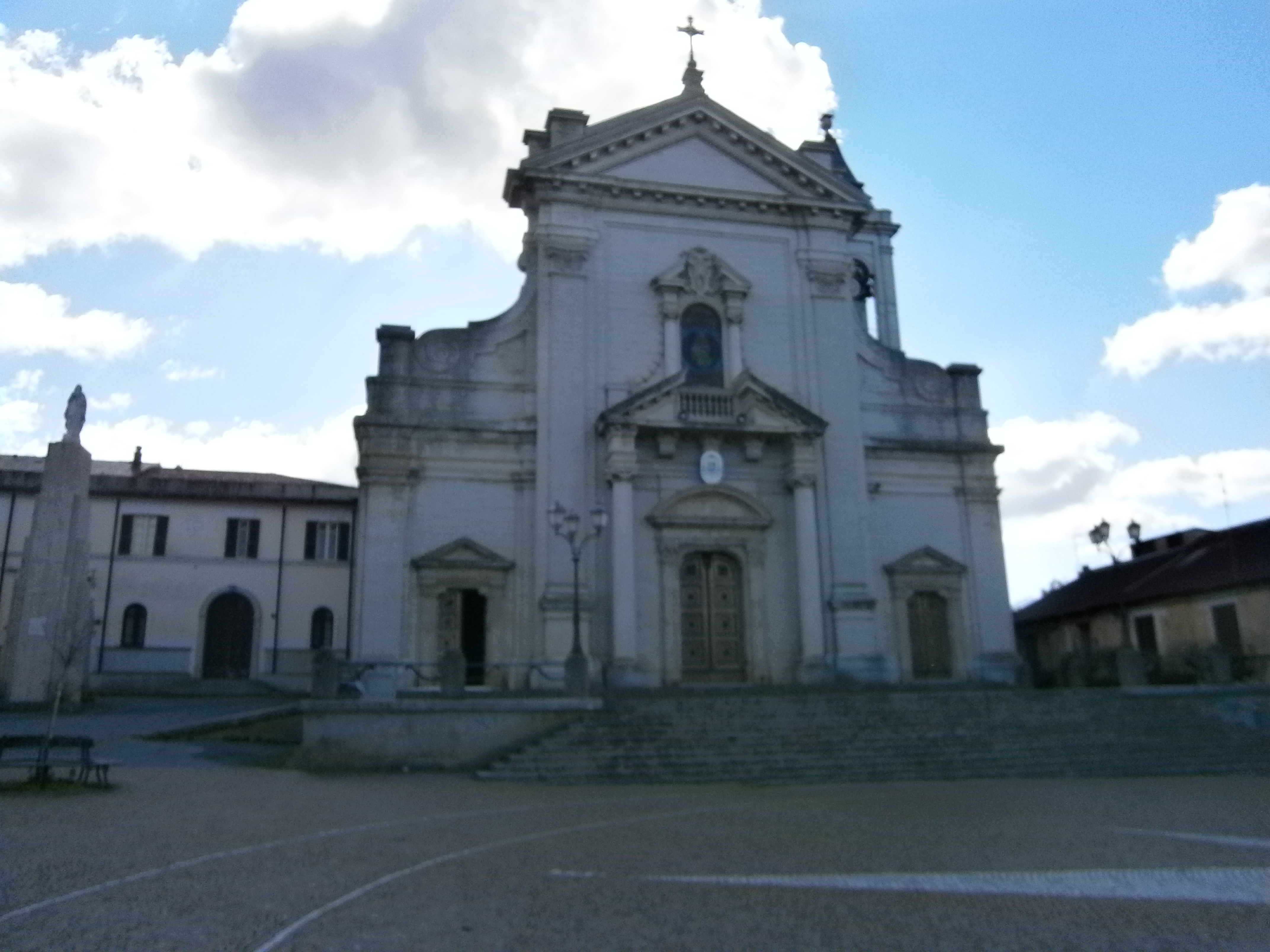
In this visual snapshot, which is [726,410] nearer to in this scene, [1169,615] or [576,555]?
[576,555]

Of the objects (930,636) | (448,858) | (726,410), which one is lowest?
(448,858)

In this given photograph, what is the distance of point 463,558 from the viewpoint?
2675 cm

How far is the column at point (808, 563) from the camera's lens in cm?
2758

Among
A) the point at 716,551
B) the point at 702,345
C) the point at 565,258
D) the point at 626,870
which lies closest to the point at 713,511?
the point at 716,551

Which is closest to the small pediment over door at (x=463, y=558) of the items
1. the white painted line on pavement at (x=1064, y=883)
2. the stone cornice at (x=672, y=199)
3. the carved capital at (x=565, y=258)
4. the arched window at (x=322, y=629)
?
the carved capital at (x=565, y=258)

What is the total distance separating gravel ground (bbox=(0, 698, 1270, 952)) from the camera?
7.14 m

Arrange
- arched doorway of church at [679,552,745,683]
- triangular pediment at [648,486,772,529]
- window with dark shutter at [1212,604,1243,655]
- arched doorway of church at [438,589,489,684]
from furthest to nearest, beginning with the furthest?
window with dark shutter at [1212,604,1243,655], triangular pediment at [648,486,772,529], arched doorway of church at [679,552,745,683], arched doorway of church at [438,589,489,684]

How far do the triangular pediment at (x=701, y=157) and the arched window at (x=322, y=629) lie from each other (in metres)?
19.2

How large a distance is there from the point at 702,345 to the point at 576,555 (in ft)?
33.0

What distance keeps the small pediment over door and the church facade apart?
0.08 meters

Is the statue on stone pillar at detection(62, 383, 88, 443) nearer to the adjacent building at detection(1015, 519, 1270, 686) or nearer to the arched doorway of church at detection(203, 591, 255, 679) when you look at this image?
the arched doorway of church at detection(203, 591, 255, 679)

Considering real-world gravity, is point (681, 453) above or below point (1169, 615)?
above

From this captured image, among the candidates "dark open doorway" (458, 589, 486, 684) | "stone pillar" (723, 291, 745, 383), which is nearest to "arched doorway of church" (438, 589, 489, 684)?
"dark open doorway" (458, 589, 486, 684)

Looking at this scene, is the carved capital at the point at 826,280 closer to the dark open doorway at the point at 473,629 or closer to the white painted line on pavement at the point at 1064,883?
the dark open doorway at the point at 473,629
